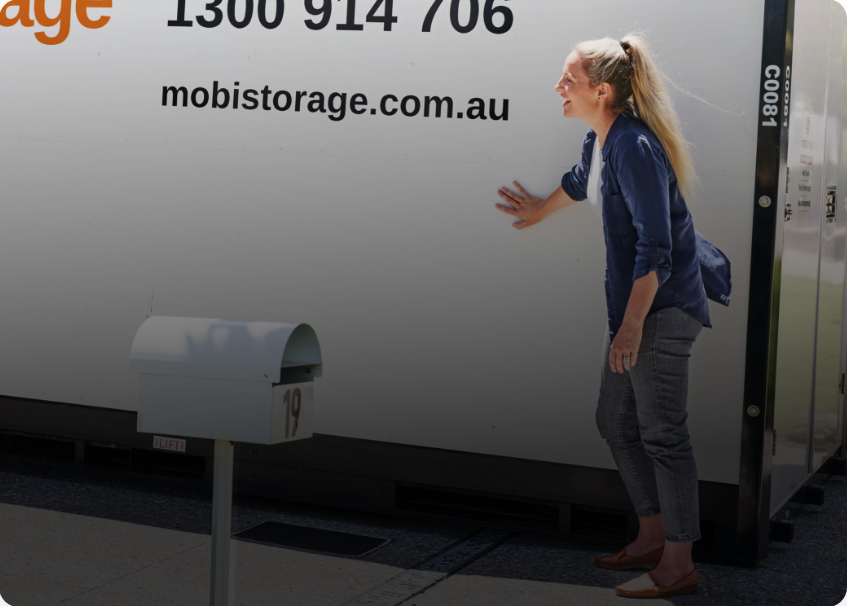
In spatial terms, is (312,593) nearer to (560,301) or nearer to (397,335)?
(397,335)

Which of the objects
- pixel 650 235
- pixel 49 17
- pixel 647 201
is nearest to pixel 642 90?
pixel 647 201

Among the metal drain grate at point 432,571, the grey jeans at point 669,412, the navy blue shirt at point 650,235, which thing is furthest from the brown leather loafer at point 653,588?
the navy blue shirt at point 650,235

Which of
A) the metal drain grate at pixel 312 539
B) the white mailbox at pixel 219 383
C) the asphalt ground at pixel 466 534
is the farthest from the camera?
the metal drain grate at pixel 312 539

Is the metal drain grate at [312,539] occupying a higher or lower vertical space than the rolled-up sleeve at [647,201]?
lower

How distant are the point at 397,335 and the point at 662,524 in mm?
1431

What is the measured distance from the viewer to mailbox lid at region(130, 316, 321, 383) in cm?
284

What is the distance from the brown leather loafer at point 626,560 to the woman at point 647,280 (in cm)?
1

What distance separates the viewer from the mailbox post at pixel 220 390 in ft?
9.28

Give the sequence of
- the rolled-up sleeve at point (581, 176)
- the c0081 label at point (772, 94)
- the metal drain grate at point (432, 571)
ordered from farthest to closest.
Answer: the rolled-up sleeve at point (581, 176) < the c0081 label at point (772, 94) < the metal drain grate at point (432, 571)

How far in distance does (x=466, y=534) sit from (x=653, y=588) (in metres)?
1.03

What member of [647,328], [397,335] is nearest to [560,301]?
[647,328]

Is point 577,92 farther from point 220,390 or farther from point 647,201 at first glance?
point 220,390

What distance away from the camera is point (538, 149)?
4.40 m

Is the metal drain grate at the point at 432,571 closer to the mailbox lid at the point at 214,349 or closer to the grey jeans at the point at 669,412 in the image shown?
the grey jeans at the point at 669,412
